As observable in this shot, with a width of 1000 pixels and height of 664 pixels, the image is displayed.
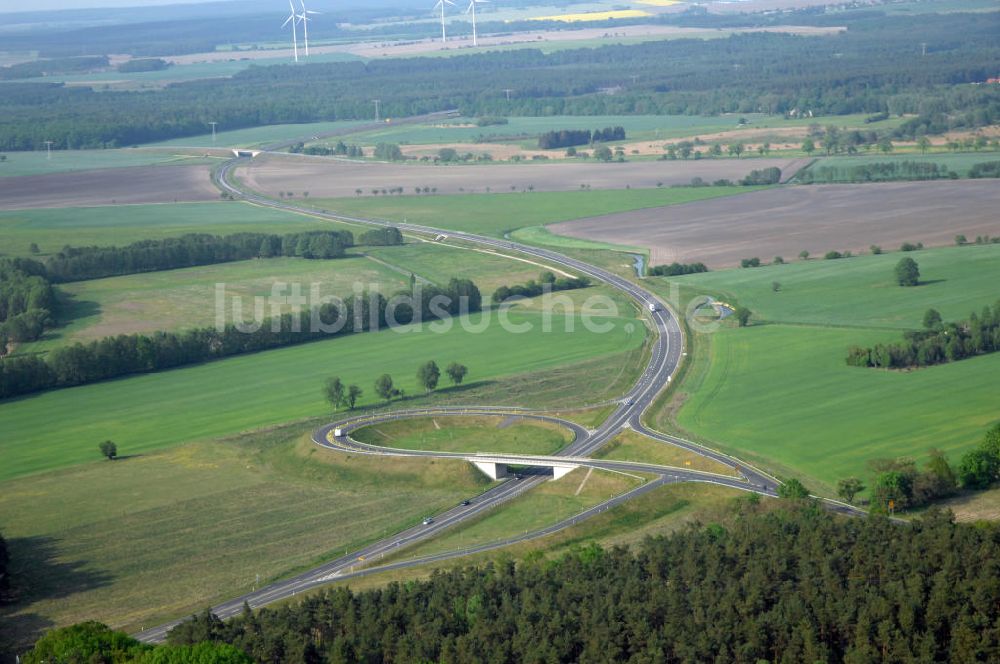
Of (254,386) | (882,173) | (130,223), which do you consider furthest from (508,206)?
(254,386)

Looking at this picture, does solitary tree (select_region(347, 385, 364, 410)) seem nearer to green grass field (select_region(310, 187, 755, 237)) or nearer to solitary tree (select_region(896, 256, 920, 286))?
solitary tree (select_region(896, 256, 920, 286))

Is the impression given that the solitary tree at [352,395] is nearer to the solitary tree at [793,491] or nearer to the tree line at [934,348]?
the solitary tree at [793,491]

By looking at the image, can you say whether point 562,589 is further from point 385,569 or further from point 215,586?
point 215,586

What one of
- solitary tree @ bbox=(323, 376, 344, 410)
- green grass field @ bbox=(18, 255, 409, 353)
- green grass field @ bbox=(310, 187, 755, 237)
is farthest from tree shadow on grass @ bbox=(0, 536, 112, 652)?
green grass field @ bbox=(310, 187, 755, 237)

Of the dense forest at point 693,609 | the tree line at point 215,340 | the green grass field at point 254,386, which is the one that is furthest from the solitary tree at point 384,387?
the dense forest at point 693,609

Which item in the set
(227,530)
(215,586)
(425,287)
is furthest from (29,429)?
(425,287)

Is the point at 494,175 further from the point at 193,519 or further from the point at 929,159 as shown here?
the point at 193,519
